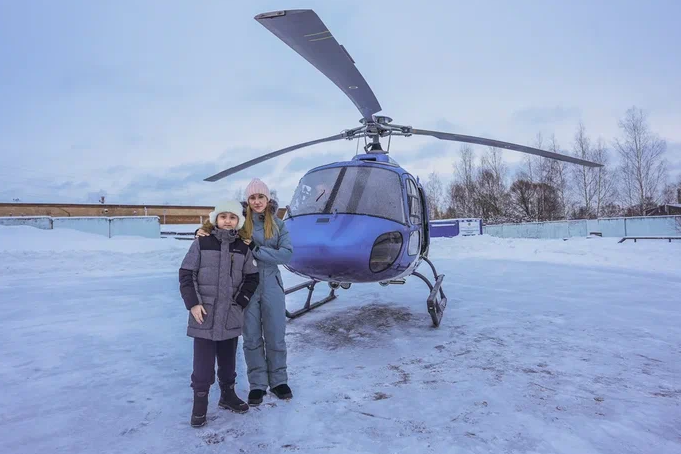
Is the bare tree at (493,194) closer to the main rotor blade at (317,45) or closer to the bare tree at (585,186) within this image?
the bare tree at (585,186)

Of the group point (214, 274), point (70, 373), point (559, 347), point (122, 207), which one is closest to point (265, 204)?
point (214, 274)

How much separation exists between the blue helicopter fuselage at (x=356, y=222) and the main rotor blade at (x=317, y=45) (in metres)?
0.91

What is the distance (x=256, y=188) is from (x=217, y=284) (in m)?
0.86

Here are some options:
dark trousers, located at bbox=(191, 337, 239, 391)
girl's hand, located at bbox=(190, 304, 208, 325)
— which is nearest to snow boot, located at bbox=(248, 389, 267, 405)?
dark trousers, located at bbox=(191, 337, 239, 391)

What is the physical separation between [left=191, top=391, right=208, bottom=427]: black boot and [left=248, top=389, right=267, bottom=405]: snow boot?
1.16 feet

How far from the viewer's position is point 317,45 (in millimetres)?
3203

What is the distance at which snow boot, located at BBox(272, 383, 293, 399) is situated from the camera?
271cm

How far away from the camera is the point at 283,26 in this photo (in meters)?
2.88

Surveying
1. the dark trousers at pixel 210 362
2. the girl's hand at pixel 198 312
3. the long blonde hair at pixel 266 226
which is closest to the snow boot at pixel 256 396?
the dark trousers at pixel 210 362

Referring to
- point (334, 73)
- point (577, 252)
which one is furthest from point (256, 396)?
point (577, 252)

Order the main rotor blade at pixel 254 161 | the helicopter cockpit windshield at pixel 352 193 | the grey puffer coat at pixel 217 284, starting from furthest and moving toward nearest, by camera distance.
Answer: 1. the main rotor blade at pixel 254 161
2. the helicopter cockpit windshield at pixel 352 193
3. the grey puffer coat at pixel 217 284

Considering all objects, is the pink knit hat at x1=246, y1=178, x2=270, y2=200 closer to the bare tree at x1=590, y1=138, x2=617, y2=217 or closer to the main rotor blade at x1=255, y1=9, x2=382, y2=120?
the main rotor blade at x1=255, y1=9, x2=382, y2=120

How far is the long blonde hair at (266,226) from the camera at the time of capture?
8.93ft

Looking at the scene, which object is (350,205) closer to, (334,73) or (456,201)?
(334,73)
